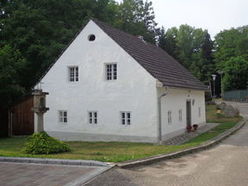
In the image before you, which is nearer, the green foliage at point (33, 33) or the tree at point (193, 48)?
the green foliage at point (33, 33)

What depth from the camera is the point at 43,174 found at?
363 inches

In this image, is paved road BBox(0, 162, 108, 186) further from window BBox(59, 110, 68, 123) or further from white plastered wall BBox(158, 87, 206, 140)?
window BBox(59, 110, 68, 123)

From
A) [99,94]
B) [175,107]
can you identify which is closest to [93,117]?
[99,94]

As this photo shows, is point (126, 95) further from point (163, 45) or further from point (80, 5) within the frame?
point (163, 45)

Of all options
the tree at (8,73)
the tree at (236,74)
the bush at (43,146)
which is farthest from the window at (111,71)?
the tree at (236,74)

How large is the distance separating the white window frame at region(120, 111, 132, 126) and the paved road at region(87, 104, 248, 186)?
19.0 ft

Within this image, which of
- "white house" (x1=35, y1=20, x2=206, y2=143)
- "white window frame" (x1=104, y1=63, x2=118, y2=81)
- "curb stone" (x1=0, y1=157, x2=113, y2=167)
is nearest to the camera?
"curb stone" (x1=0, y1=157, x2=113, y2=167)

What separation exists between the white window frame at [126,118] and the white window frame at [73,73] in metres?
3.95

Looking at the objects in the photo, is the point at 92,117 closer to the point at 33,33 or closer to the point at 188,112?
the point at 188,112

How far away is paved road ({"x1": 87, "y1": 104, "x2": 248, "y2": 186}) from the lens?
8.21 meters

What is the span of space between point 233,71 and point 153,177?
5508 cm

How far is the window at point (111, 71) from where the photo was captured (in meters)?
18.4

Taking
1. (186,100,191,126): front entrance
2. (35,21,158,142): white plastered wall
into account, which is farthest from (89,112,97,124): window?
(186,100,191,126): front entrance

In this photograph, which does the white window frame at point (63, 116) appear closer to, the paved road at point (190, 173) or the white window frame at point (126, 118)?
the white window frame at point (126, 118)
